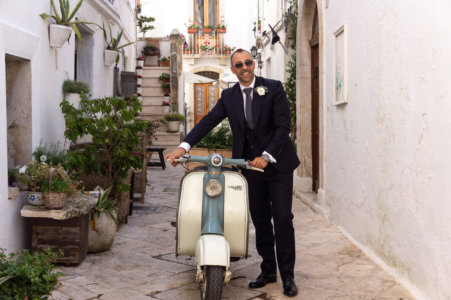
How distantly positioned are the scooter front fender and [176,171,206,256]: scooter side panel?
240mm

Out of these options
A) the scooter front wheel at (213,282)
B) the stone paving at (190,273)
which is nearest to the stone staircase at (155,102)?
the stone paving at (190,273)

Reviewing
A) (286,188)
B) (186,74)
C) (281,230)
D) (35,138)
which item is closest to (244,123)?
(286,188)

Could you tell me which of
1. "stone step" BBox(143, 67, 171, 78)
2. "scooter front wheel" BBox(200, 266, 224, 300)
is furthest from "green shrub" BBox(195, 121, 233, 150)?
"stone step" BBox(143, 67, 171, 78)

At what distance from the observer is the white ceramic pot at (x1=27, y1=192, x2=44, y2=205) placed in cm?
494

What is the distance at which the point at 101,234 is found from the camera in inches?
216

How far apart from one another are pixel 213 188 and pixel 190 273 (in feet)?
4.19

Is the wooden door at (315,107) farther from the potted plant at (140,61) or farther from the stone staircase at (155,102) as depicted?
the potted plant at (140,61)

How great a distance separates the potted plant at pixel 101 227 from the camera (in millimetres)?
5457

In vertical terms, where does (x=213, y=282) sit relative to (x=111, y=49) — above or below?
below

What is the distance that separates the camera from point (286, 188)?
4250 mm

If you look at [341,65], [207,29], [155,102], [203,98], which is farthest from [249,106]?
[207,29]

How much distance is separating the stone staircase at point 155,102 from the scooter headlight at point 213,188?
44.6 ft

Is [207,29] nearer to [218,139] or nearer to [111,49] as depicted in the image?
[111,49]

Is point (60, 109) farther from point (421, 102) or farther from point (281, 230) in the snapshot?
point (421, 102)
